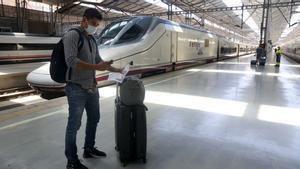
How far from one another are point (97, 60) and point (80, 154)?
113 cm

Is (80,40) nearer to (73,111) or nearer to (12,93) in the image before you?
(73,111)

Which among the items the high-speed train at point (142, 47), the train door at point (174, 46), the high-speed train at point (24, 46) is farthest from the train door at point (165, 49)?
the high-speed train at point (24, 46)

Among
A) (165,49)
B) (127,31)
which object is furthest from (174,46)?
(127,31)

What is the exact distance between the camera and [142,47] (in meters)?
8.99

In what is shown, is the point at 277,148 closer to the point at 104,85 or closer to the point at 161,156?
the point at 161,156

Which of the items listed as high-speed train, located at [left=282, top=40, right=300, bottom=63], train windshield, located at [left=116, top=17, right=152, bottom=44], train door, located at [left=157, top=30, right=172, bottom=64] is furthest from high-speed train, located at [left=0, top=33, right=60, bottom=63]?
high-speed train, located at [left=282, top=40, right=300, bottom=63]

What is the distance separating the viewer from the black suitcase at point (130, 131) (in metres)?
2.83

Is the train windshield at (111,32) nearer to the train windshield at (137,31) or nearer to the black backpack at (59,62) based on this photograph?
the train windshield at (137,31)

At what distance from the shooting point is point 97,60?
9.84 feet

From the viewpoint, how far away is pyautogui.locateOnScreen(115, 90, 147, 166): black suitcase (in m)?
2.83

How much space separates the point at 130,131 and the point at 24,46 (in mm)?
13128

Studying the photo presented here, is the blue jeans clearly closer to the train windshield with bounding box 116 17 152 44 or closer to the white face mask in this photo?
the white face mask

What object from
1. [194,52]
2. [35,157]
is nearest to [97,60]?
[35,157]

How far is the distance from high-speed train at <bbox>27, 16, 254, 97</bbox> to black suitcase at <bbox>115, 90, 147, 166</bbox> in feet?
13.6
